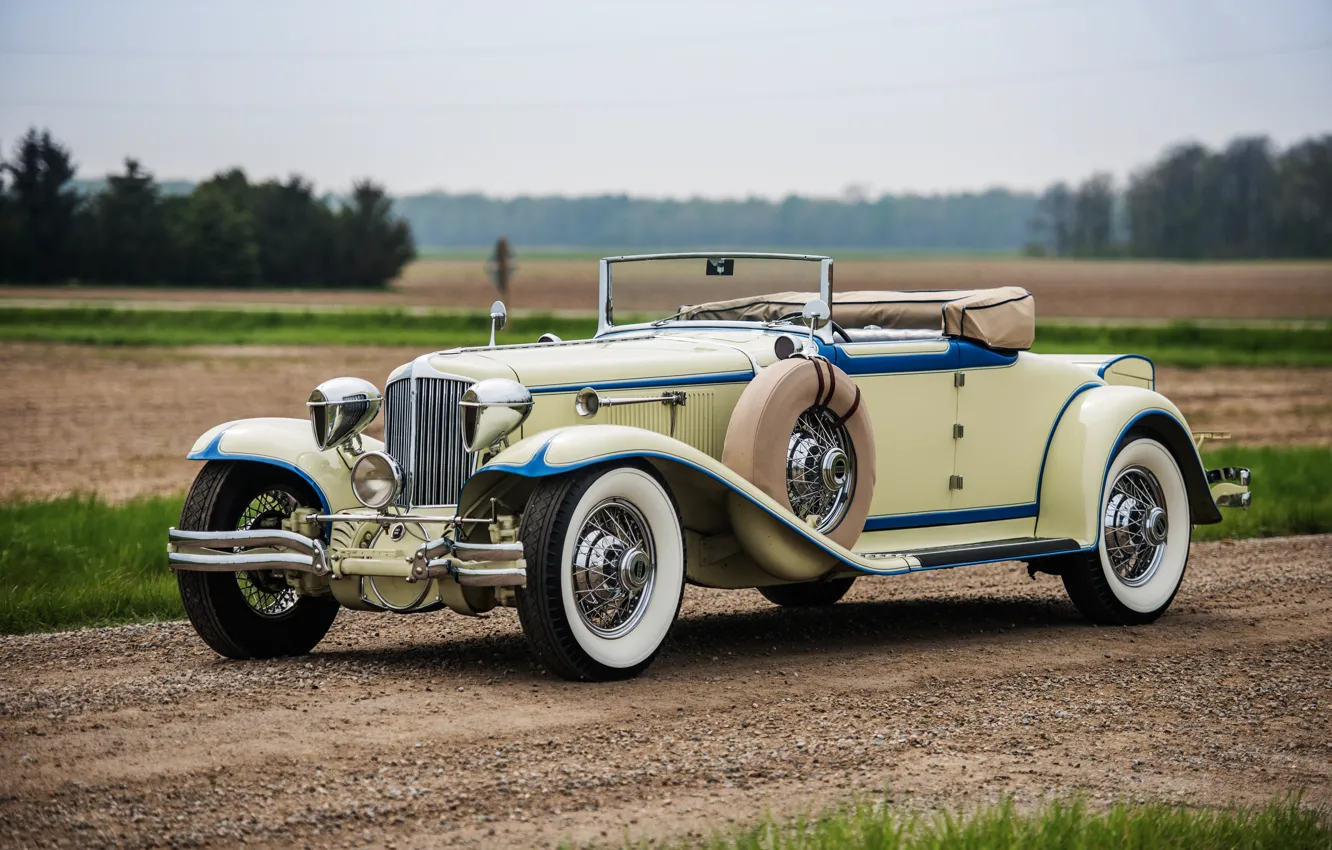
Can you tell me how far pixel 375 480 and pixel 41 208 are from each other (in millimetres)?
47143

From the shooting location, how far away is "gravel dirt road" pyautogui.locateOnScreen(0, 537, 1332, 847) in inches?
187

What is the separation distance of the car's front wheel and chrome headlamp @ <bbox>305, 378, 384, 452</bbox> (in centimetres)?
112

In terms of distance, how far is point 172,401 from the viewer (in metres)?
22.2

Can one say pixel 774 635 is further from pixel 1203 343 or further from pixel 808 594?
pixel 1203 343

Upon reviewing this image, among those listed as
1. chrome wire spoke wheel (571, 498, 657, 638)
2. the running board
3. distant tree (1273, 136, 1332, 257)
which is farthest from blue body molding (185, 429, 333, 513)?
distant tree (1273, 136, 1332, 257)

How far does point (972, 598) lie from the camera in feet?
30.4

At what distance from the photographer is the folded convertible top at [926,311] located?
8.04m

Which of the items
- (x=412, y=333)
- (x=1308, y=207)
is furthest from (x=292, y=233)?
(x=1308, y=207)

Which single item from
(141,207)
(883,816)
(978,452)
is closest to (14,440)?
(978,452)

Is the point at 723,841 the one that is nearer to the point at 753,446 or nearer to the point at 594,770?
the point at 594,770

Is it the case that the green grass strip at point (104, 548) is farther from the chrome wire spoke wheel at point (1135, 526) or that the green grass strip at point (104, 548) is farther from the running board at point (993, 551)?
the running board at point (993, 551)

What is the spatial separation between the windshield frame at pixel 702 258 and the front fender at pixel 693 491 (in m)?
1.25

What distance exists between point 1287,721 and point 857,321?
10.5 feet

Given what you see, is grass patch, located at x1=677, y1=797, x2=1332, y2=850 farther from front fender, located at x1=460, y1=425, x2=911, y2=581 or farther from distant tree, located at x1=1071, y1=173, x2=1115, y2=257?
distant tree, located at x1=1071, y1=173, x2=1115, y2=257
